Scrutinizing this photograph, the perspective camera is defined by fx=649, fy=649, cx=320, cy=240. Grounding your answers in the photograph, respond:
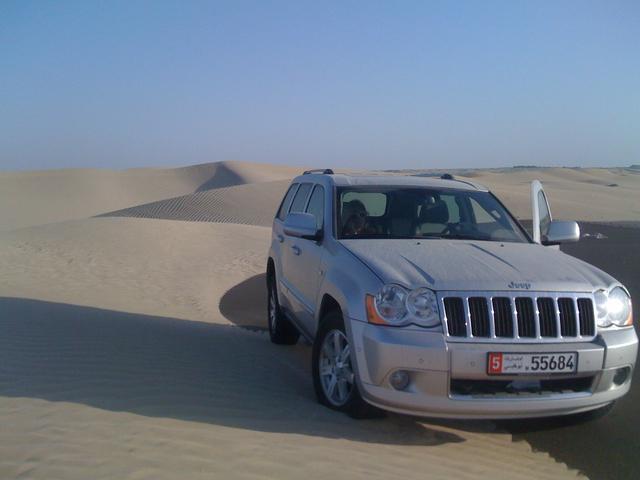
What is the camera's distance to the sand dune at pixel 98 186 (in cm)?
4847

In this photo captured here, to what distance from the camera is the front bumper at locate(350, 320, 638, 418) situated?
13.0ft

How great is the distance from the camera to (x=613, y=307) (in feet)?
14.4

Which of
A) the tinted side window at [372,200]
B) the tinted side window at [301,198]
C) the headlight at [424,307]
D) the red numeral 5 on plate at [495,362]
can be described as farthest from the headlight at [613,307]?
the tinted side window at [301,198]

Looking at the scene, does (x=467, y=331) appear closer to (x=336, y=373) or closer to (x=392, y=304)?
(x=392, y=304)

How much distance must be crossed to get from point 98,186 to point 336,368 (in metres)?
65.5

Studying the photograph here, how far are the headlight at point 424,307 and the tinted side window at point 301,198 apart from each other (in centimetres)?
288

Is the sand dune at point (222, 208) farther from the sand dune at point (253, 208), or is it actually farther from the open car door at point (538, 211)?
the open car door at point (538, 211)

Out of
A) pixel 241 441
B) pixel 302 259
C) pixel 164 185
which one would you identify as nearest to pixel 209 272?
pixel 302 259

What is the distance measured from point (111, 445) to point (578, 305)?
119 inches

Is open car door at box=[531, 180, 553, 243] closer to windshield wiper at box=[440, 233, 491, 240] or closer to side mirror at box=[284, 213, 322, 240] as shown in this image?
windshield wiper at box=[440, 233, 491, 240]

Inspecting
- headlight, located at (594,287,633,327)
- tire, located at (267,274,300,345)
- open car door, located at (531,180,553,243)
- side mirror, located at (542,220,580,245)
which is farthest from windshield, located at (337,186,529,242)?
tire, located at (267,274,300,345)

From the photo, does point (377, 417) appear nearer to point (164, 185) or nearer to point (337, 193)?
point (337, 193)

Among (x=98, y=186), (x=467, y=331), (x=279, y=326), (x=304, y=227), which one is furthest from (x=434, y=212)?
(x=98, y=186)

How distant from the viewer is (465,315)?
13.2 feet
